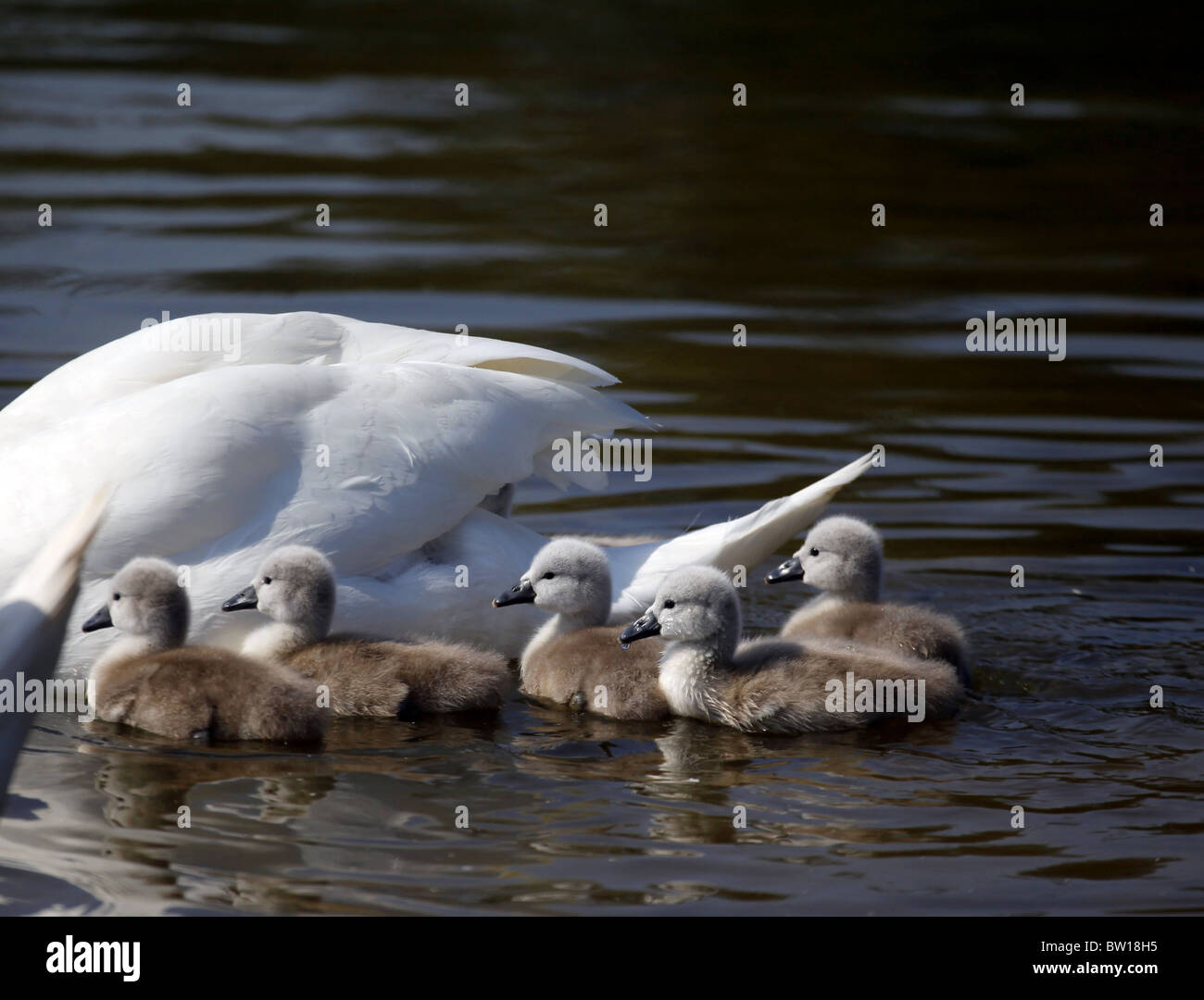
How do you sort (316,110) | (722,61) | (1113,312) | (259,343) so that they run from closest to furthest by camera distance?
(259,343), (1113,312), (316,110), (722,61)

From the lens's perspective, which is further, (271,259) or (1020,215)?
(1020,215)

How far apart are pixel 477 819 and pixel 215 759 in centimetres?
87

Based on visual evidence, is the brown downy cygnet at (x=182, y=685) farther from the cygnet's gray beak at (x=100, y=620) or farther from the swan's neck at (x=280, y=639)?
the swan's neck at (x=280, y=639)

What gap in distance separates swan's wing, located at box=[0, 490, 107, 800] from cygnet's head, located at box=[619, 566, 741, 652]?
231 cm

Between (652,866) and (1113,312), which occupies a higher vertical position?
(1113,312)

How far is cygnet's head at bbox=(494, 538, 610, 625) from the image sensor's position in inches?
234

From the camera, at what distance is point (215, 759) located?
17.7 feet

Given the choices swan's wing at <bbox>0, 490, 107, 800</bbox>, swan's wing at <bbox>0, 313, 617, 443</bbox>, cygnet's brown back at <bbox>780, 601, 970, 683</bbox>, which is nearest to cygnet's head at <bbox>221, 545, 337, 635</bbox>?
swan's wing at <bbox>0, 313, 617, 443</bbox>

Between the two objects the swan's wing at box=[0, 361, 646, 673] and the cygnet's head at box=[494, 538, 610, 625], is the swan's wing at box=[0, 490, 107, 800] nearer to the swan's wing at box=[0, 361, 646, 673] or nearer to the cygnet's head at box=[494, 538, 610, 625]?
the swan's wing at box=[0, 361, 646, 673]

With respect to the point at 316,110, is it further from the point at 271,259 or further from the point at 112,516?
the point at 112,516

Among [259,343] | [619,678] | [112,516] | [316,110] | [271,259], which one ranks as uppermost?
[316,110]

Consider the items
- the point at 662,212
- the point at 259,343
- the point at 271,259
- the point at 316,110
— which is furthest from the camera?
the point at 316,110

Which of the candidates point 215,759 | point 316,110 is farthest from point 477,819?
point 316,110

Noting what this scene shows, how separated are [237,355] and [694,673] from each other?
73.3 inches
